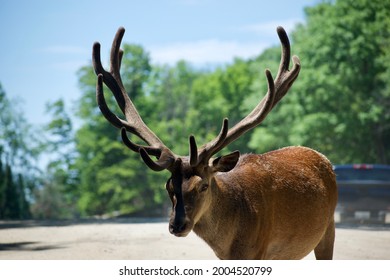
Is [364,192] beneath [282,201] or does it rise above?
→ beneath

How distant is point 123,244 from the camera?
9.17 m

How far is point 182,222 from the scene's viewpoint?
14.5ft

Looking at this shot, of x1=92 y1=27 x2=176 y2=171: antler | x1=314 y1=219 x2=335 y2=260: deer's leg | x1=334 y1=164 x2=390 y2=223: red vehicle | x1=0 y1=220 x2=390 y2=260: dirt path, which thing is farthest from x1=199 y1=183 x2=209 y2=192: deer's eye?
x1=334 y1=164 x2=390 y2=223: red vehicle

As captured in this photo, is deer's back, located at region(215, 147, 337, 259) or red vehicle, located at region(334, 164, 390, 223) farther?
red vehicle, located at region(334, 164, 390, 223)

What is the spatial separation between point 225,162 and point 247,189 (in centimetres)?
33

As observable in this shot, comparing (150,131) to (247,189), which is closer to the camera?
(247,189)

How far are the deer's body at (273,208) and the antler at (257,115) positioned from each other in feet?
0.92

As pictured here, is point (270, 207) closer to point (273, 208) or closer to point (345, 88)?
point (273, 208)

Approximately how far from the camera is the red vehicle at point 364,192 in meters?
13.1

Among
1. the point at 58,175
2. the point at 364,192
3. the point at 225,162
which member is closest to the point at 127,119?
the point at 225,162

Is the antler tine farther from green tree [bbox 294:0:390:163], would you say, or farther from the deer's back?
green tree [bbox 294:0:390:163]

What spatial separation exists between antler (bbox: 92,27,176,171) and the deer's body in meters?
0.48

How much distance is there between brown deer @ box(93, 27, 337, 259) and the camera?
462cm

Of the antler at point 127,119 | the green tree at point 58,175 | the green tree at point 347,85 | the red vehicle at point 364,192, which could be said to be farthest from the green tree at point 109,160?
the antler at point 127,119
